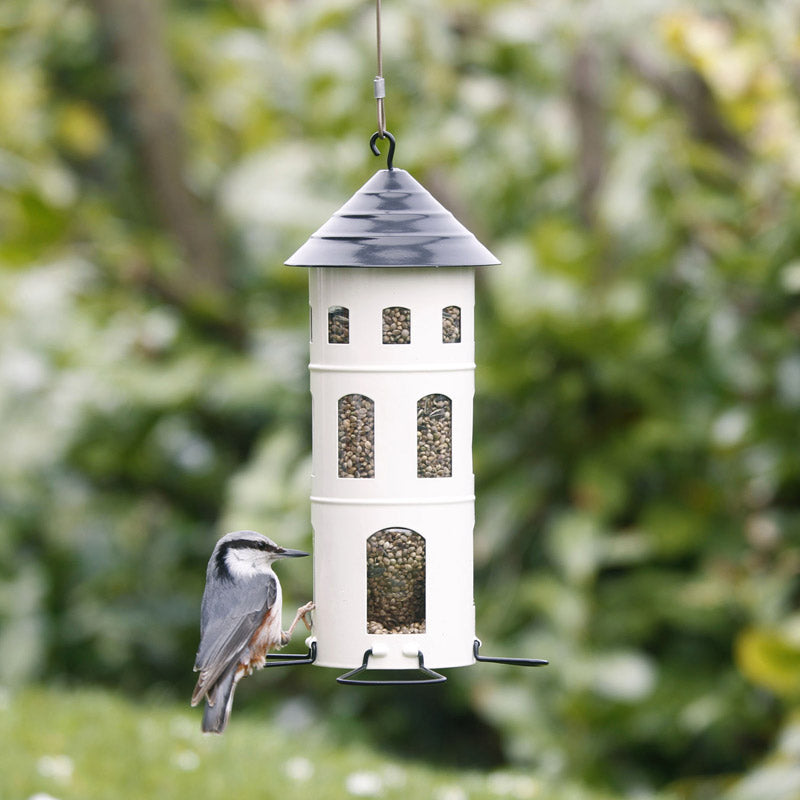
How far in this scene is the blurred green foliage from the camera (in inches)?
199

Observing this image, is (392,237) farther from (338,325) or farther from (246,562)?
(246,562)

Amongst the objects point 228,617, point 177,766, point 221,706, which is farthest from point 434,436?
point 177,766

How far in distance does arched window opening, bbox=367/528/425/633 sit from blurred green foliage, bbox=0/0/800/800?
2.23 meters

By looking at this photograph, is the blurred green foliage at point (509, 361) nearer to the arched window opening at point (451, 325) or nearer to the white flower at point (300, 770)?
the white flower at point (300, 770)

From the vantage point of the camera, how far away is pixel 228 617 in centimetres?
217

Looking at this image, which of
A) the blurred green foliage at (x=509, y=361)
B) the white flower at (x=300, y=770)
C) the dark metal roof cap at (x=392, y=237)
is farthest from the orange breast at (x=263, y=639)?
the blurred green foliage at (x=509, y=361)

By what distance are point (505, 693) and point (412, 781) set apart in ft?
3.25

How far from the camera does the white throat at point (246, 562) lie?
7.22 feet

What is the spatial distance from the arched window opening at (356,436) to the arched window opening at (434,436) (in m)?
0.09

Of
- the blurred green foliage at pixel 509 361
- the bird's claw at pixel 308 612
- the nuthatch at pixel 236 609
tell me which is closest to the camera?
the nuthatch at pixel 236 609

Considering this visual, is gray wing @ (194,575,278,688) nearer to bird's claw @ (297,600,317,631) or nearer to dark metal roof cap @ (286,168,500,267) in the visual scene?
bird's claw @ (297,600,317,631)

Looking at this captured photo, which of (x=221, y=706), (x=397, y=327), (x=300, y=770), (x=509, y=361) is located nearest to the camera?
(x=221, y=706)

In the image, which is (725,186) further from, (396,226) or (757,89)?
(396,226)

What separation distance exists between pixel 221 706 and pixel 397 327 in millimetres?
695
